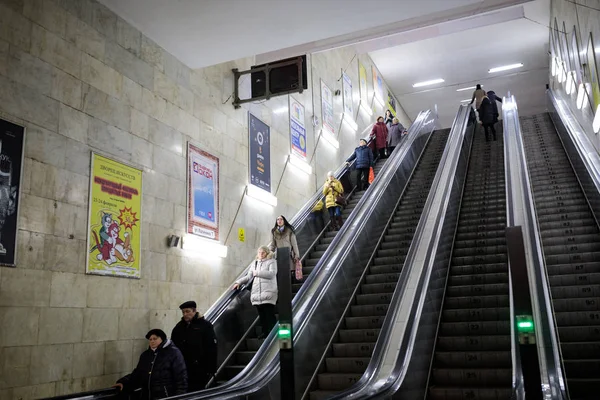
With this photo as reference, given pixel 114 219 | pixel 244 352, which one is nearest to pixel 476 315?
pixel 244 352

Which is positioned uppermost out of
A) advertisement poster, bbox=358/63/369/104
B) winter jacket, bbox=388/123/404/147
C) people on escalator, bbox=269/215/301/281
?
advertisement poster, bbox=358/63/369/104

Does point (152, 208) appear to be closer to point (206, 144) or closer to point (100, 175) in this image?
point (100, 175)

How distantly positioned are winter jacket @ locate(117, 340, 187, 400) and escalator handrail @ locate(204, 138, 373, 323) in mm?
2486

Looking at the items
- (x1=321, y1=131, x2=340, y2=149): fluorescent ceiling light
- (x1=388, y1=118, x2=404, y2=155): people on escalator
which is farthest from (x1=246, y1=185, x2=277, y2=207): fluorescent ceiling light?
(x1=388, y1=118, x2=404, y2=155): people on escalator

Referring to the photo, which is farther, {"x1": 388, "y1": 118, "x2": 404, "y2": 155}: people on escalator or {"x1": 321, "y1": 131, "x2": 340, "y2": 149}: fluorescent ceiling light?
{"x1": 388, "y1": 118, "x2": 404, "y2": 155}: people on escalator

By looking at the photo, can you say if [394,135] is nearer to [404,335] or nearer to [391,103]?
[391,103]

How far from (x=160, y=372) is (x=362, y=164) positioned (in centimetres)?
882

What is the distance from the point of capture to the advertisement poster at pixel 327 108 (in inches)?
604

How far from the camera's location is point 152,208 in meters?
7.82

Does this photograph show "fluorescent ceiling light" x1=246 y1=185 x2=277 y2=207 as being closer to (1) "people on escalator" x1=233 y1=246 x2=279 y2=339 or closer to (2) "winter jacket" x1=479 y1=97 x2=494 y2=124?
(1) "people on escalator" x1=233 y1=246 x2=279 y2=339

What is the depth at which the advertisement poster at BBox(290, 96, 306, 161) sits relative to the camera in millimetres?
12805

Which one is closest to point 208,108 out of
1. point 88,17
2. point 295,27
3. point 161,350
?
point 295,27

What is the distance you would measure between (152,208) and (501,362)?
192 inches

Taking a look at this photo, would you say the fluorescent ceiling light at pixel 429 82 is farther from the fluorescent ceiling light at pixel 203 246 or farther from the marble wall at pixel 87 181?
the fluorescent ceiling light at pixel 203 246
